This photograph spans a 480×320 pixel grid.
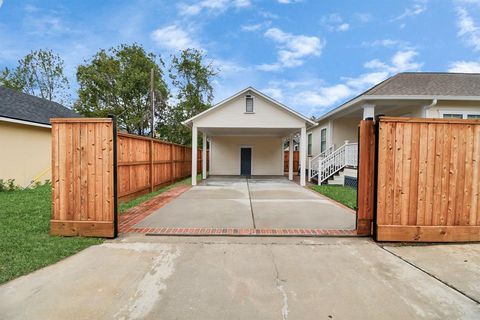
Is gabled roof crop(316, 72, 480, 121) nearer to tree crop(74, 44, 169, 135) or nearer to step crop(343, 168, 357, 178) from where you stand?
step crop(343, 168, 357, 178)

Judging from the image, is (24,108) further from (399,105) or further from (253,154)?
(399,105)

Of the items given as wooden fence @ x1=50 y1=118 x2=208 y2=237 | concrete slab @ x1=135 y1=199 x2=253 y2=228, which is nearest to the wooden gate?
wooden fence @ x1=50 y1=118 x2=208 y2=237

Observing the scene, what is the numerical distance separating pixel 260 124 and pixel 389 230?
30.7ft

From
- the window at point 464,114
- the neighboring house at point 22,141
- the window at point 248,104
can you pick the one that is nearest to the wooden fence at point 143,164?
the window at point 248,104

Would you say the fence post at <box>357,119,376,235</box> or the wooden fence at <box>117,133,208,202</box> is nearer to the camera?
the fence post at <box>357,119,376,235</box>

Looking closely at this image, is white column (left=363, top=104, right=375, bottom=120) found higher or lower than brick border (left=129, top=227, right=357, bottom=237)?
higher

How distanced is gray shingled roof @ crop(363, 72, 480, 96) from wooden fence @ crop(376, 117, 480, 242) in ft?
21.8

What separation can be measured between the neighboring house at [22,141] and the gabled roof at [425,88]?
14.0m

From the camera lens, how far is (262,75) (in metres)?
24.4

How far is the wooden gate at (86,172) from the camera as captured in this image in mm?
4359

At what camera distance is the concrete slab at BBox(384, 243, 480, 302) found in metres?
2.88

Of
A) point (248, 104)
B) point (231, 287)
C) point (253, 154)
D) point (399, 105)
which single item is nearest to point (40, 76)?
point (253, 154)

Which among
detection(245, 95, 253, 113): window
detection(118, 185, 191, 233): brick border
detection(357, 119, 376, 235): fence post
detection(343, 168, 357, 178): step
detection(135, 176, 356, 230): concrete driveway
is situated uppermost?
detection(245, 95, 253, 113): window

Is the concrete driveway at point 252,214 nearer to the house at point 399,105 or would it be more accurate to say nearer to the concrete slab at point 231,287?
the concrete slab at point 231,287
